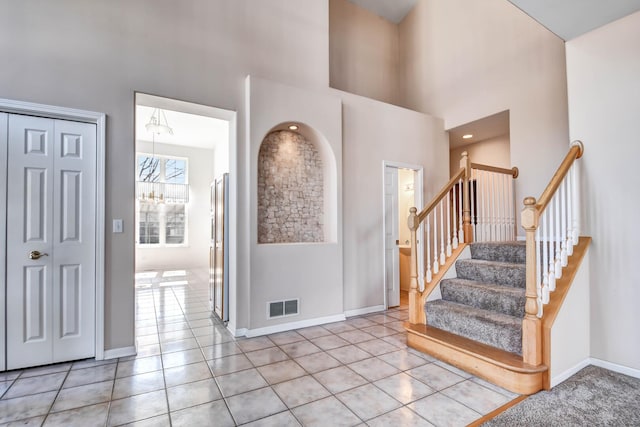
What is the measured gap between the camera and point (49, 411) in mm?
2197

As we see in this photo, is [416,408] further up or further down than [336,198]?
further down

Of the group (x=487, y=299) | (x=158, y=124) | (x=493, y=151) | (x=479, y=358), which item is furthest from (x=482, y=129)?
(x=158, y=124)

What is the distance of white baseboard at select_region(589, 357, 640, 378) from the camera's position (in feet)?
8.61

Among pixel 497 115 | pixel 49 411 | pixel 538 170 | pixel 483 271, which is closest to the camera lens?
pixel 49 411

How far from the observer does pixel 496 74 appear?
488cm

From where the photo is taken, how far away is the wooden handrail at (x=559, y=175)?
256 centimetres

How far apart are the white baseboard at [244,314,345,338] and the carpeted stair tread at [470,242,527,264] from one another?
6.18ft

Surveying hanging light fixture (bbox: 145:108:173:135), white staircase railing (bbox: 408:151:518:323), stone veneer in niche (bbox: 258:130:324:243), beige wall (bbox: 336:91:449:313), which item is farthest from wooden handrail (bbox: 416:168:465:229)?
hanging light fixture (bbox: 145:108:173:135)

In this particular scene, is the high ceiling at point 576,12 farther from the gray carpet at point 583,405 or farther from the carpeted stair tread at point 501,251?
the gray carpet at point 583,405

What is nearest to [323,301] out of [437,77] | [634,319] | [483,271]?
[483,271]

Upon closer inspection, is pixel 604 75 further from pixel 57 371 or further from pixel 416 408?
pixel 57 371

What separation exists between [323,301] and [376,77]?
4400mm

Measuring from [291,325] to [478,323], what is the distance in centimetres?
209

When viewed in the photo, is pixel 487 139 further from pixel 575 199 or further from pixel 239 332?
pixel 239 332
